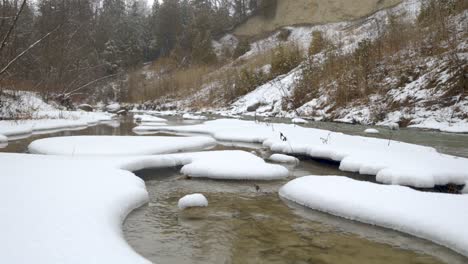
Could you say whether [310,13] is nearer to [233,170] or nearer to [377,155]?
[377,155]

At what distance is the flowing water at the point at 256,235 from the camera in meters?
2.59

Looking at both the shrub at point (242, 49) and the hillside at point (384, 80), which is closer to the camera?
the hillside at point (384, 80)

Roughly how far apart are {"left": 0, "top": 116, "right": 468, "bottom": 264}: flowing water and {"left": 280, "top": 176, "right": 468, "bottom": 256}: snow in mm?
83

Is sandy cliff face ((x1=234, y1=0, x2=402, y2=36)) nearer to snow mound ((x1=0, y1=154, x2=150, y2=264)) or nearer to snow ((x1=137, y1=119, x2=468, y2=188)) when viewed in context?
snow ((x1=137, y1=119, x2=468, y2=188))

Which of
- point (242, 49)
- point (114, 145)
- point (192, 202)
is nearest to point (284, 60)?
point (242, 49)

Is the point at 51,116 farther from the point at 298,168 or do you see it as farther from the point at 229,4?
the point at 229,4

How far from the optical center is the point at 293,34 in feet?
104

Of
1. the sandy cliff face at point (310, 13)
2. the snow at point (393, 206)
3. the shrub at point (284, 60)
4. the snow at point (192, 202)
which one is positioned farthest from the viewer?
the sandy cliff face at point (310, 13)

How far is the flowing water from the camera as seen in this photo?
2592 millimetres

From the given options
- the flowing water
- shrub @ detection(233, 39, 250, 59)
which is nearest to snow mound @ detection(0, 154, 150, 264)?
the flowing water

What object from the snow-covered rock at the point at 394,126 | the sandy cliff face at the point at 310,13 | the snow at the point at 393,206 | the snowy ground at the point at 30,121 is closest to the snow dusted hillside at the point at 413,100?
the snow-covered rock at the point at 394,126

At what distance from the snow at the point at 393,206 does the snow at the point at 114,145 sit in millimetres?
2960

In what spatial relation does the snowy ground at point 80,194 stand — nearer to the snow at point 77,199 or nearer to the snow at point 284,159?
the snow at point 77,199

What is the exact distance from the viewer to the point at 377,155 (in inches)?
209
